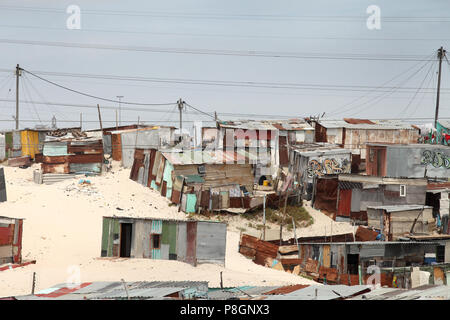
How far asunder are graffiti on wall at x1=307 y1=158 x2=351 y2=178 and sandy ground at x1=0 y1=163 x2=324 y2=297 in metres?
4.31

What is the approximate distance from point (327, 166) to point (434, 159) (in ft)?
22.7

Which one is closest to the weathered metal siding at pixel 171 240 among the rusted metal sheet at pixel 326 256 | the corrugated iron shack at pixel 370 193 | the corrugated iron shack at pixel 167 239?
the corrugated iron shack at pixel 167 239

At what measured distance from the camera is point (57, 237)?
26422 millimetres

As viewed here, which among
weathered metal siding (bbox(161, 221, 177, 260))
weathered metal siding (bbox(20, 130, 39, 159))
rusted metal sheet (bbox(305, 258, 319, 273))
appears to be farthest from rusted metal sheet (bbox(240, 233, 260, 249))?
weathered metal siding (bbox(20, 130, 39, 159))

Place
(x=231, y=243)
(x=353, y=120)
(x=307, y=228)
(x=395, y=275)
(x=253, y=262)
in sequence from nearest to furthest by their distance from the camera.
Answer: (x=395, y=275)
(x=253, y=262)
(x=231, y=243)
(x=307, y=228)
(x=353, y=120)

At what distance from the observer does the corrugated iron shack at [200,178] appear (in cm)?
3266

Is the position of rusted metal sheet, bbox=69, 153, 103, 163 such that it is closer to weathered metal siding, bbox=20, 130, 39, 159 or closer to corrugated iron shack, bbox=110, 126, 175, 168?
corrugated iron shack, bbox=110, 126, 175, 168

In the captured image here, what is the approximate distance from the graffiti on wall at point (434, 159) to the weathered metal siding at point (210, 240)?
19.9m

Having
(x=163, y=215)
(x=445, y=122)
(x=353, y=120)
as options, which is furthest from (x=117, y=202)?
(x=445, y=122)

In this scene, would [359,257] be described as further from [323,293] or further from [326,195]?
[326,195]

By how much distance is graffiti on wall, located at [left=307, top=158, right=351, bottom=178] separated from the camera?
37.3m

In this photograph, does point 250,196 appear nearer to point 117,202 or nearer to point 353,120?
point 117,202

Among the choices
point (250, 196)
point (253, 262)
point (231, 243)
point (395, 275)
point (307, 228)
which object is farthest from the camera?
point (250, 196)
